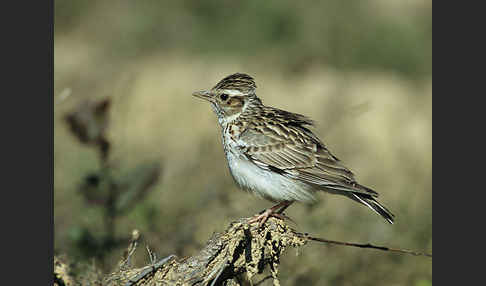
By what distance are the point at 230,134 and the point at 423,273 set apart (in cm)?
306

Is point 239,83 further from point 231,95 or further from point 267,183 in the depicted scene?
point 267,183

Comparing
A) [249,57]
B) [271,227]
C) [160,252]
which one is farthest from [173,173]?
[249,57]

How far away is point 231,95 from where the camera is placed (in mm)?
6668

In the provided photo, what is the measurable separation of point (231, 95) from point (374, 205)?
1.77m

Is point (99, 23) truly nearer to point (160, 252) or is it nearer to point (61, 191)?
point (61, 191)

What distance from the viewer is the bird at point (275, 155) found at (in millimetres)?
5914

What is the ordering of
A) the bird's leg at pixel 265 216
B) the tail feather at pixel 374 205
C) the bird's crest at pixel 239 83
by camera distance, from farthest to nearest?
the bird's crest at pixel 239 83
the tail feather at pixel 374 205
the bird's leg at pixel 265 216

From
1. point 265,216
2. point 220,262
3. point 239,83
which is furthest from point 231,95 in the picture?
point 220,262

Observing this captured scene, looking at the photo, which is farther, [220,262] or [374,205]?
[374,205]

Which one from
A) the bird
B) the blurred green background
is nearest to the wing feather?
the bird

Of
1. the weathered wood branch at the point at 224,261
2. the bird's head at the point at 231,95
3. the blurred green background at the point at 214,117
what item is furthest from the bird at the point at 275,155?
the blurred green background at the point at 214,117

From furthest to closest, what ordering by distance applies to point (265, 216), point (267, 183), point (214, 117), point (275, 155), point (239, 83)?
point (214, 117) → point (239, 83) → point (275, 155) → point (267, 183) → point (265, 216)

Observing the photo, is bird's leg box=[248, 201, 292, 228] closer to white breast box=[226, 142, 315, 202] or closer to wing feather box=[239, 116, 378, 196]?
white breast box=[226, 142, 315, 202]

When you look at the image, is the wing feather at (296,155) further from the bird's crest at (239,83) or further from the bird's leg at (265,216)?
the bird's leg at (265,216)
